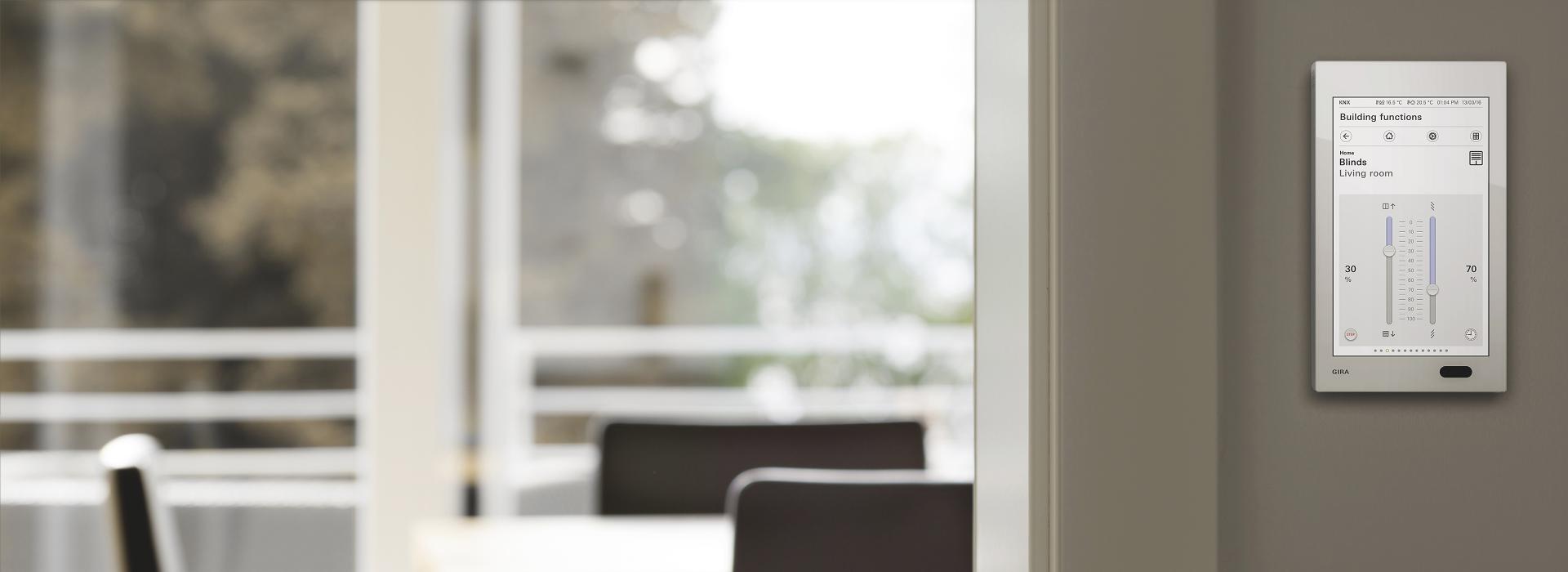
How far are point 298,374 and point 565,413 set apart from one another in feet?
2.45

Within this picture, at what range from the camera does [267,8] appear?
270 centimetres

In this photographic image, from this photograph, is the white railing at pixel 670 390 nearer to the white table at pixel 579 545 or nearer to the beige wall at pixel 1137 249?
the white table at pixel 579 545

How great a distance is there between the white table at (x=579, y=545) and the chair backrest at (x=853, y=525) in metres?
0.42

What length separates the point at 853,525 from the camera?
3.38 feet

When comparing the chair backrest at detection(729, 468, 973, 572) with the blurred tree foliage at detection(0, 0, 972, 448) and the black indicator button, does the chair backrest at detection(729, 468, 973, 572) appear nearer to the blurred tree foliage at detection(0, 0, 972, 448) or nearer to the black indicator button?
the black indicator button

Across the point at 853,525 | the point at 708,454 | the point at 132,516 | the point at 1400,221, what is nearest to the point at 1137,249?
the point at 1400,221

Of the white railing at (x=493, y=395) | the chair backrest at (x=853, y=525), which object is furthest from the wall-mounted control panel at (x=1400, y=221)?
the white railing at (x=493, y=395)

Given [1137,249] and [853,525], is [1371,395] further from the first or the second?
[853,525]

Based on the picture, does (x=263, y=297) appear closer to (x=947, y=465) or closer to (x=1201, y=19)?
(x=947, y=465)

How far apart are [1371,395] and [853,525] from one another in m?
0.52

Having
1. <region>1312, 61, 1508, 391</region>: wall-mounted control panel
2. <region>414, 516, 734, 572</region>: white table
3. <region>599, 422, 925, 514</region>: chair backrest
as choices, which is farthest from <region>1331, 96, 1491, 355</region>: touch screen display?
<region>599, 422, 925, 514</region>: chair backrest

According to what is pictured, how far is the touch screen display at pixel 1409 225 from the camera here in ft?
2.03

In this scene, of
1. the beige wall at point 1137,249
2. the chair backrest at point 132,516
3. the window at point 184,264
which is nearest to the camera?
the beige wall at point 1137,249

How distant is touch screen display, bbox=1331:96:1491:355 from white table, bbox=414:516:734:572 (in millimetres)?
974
